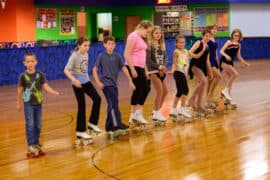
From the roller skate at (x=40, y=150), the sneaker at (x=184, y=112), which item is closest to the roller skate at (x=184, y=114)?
the sneaker at (x=184, y=112)

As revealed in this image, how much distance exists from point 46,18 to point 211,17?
7533mm

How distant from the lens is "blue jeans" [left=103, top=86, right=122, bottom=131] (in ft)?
24.2

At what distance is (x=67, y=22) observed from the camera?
22.4 metres

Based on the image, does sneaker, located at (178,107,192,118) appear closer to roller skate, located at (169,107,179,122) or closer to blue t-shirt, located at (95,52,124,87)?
roller skate, located at (169,107,179,122)

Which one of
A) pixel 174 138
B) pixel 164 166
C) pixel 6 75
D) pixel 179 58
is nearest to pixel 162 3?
pixel 6 75

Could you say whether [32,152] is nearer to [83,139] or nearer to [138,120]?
[83,139]

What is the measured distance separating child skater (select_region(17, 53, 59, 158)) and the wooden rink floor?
9.8 inches

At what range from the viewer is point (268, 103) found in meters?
10.4

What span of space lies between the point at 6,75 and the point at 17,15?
549 centimetres

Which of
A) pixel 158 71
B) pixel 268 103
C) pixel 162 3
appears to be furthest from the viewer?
pixel 162 3

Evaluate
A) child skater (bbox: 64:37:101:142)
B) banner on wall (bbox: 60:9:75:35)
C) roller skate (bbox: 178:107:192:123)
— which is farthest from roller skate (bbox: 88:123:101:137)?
banner on wall (bbox: 60:9:75:35)

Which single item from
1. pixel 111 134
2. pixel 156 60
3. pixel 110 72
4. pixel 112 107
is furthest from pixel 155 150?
pixel 156 60

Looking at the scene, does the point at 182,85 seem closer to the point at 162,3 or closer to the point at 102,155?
the point at 102,155

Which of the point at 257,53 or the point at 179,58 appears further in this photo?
the point at 257,53
